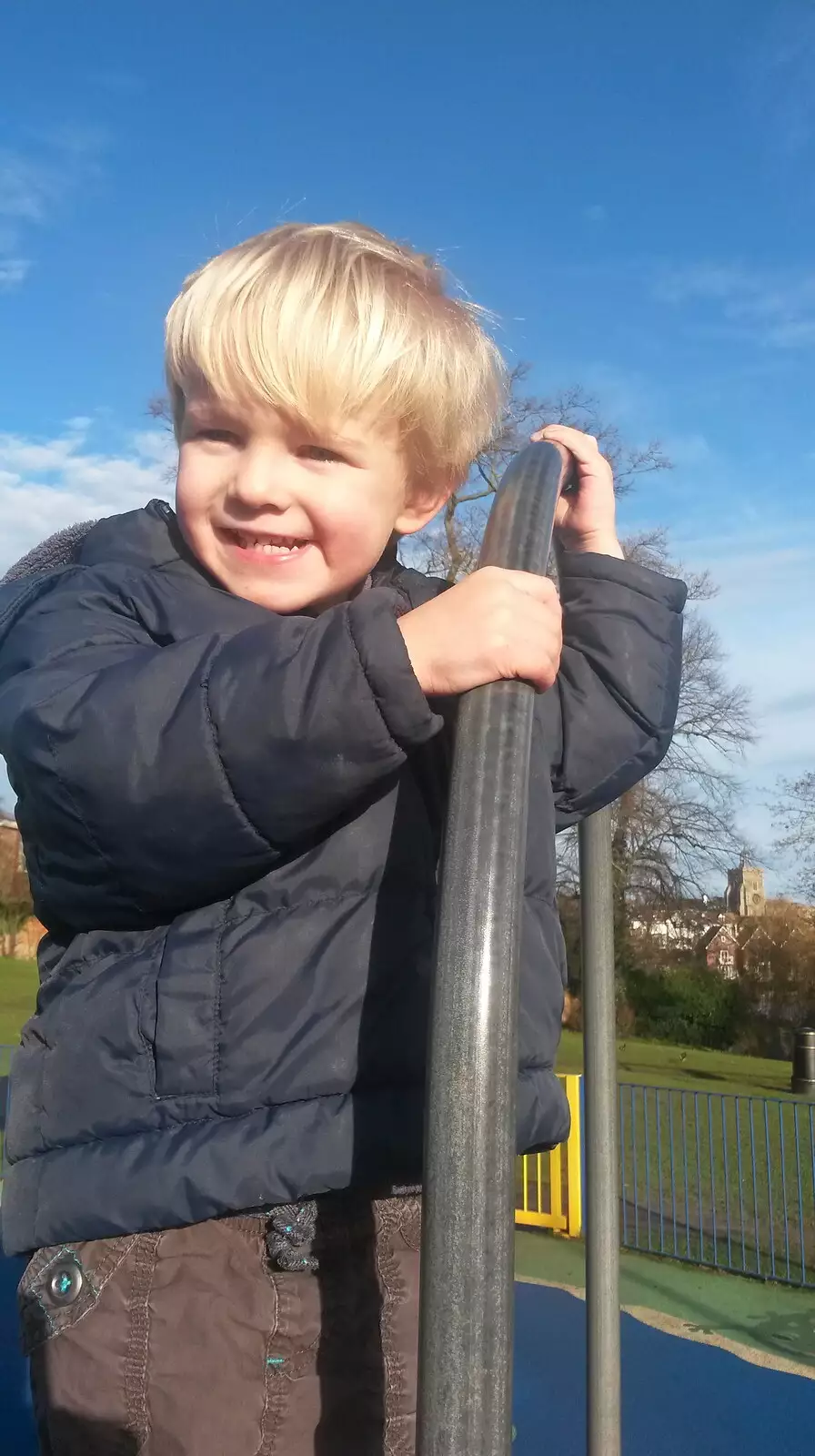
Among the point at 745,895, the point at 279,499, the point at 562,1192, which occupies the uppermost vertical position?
the point at 745,895

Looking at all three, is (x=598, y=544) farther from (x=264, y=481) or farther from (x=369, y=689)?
(x=369, y=689)

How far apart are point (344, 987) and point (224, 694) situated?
26 centimetres

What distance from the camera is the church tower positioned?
20281mm

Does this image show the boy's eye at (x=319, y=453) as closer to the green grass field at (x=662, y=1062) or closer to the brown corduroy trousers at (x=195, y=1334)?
the brown corduroy trousers at (x=195, y=1334)

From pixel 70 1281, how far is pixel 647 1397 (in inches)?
149

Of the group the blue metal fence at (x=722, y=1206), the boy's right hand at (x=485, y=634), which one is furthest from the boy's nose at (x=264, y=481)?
the blue metal fence at (x=722, y=1206)

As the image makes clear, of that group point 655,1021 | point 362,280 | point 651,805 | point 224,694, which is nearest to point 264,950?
point 224,694

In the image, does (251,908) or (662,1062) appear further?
(662,1062)

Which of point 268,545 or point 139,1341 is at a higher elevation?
point 268,545

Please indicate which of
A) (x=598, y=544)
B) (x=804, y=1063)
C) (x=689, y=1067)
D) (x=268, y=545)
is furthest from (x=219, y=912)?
(x=689, y=1067)

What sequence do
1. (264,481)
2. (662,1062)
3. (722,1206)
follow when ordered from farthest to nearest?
(662,1062) → (722,1206) → (264,481)

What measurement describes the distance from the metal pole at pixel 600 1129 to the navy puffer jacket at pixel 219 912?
3.13ft

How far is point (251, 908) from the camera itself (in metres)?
1.00

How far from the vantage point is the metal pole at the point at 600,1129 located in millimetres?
1868
